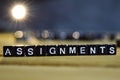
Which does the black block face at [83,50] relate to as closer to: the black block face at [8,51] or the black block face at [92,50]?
the black block face at [92,50]

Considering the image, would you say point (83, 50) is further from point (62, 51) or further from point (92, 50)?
point (62, 51)

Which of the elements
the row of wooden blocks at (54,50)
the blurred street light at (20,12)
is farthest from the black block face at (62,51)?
the blurred street light at (20,12)

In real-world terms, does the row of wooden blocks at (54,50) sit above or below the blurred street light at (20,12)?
below

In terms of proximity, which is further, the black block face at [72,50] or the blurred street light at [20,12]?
the blurred street light at [20,12]

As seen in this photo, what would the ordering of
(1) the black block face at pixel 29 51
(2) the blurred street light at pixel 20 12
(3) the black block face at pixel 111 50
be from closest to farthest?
(1) the black block face at pixel 29 51
(3) the black block face at pixel 111 50
(2) the blurred street light at pixel 20 12

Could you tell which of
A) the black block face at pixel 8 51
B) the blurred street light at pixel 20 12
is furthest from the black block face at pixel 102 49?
the blurred street light at pixel 20 12

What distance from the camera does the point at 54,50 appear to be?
390cm

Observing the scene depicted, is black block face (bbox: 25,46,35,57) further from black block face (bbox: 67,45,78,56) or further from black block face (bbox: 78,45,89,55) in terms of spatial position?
black block face (bbox: 78,45,89,55)

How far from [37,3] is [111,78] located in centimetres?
741

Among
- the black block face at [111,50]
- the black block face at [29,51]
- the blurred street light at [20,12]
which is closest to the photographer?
the black block face at [29,51]

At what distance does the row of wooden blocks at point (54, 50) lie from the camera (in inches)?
153

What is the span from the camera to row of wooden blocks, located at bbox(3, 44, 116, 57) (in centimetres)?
389

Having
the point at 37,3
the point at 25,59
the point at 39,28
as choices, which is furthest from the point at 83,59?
the point at 37,3

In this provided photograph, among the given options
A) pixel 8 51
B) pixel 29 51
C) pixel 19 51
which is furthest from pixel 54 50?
pixel 8 51
